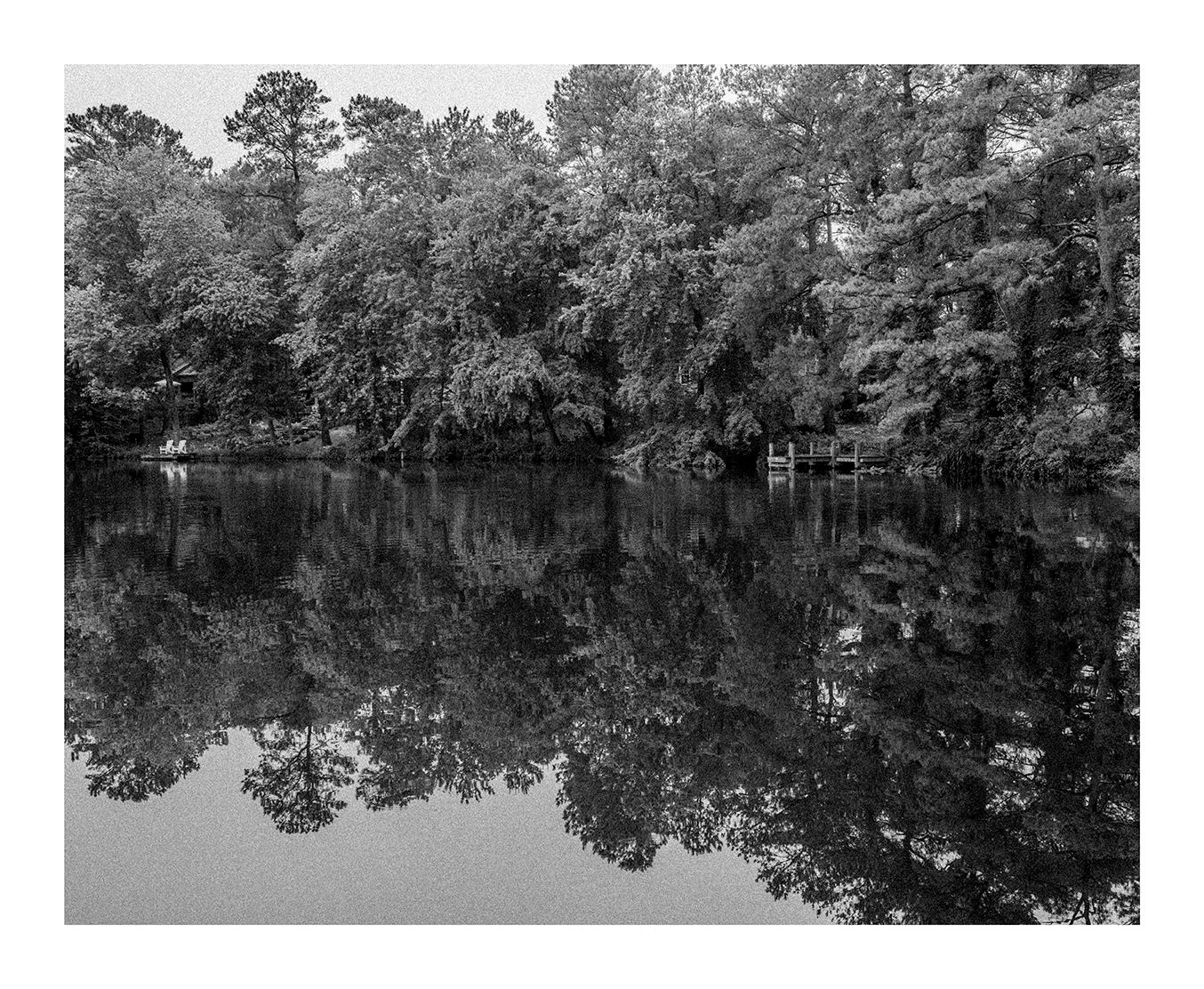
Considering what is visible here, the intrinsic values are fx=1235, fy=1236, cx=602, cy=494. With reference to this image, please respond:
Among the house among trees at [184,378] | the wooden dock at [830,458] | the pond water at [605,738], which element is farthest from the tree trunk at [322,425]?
the pond water at [605,738]

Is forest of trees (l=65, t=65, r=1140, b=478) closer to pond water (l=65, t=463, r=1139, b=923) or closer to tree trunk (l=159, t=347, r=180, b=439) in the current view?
tree trunk (l=159, t=347, r=180, b=439)

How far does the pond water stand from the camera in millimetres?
5520

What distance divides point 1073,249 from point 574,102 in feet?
61.8

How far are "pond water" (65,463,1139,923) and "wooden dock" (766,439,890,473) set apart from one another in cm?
1701

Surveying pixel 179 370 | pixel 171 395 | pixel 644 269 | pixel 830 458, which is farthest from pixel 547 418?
pixel 179 370

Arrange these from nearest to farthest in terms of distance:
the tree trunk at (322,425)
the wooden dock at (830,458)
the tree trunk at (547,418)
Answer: the wooden dock at (830,458)
the tree trunk at (547,418)
the tree trunk at (322,425)

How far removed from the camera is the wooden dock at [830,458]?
102 feet

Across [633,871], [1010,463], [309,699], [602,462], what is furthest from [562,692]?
[602,462]

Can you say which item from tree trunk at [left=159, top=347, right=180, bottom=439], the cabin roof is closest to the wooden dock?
tree trunk at [left=159, top=347, right=180, bottom=439]

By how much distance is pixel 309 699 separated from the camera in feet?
26.4

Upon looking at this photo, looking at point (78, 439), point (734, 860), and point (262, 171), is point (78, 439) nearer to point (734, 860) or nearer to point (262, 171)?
point (262, 171)

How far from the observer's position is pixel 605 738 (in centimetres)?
720

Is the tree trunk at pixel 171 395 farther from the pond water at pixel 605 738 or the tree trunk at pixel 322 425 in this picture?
the pond water at pixel 605 738

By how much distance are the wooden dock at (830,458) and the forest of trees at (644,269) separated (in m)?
1.18
